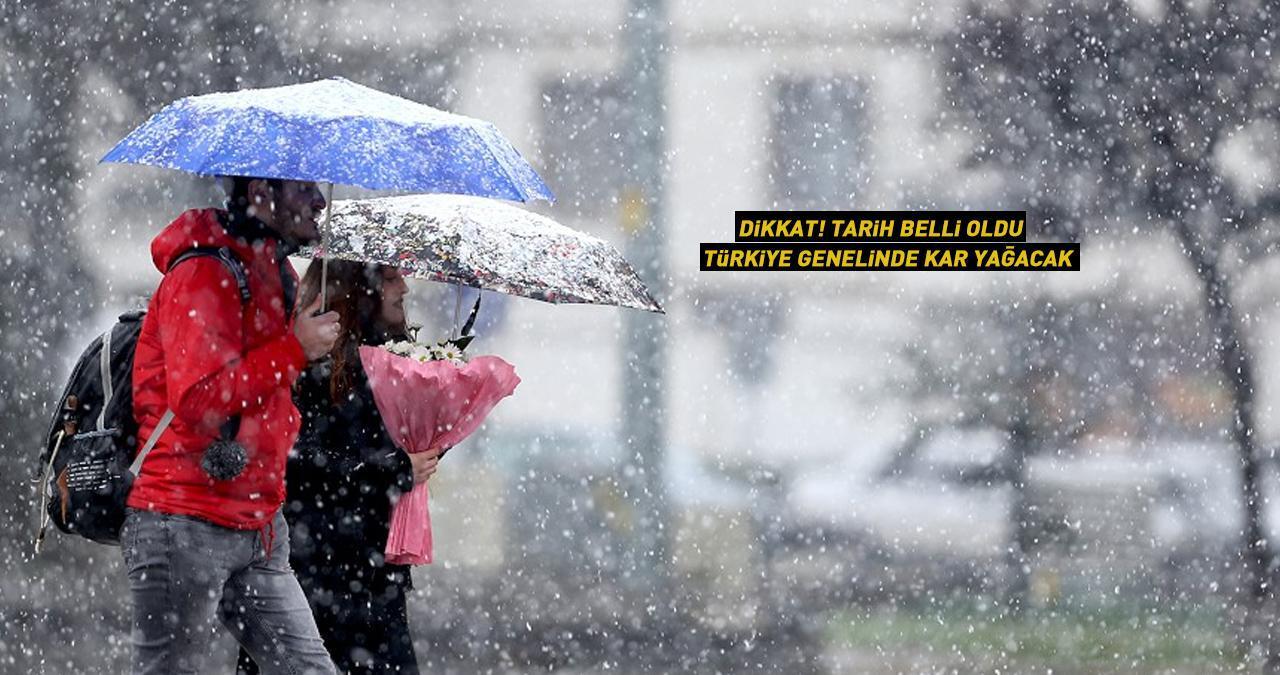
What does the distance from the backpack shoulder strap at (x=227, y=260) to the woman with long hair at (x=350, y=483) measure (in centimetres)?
77

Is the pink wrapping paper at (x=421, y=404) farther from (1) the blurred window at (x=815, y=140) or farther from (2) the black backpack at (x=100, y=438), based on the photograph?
(1) the blurred window at (x=815, y=140)

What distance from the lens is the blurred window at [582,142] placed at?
13.0m

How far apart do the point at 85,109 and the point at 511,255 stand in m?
7.52

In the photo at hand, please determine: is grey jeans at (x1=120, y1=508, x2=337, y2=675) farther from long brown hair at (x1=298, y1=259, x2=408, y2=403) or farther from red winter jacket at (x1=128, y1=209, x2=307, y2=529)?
long brown hair at (x1=298, y1=259, x2=408, y2=403)

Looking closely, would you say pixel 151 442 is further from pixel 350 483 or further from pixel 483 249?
pixel 483 249

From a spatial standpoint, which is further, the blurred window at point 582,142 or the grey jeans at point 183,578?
the blurred window at point 582,142

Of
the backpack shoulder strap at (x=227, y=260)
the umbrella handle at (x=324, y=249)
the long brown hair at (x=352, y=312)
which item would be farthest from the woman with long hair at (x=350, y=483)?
the backpack shoulder strap at (x=227, y=260)

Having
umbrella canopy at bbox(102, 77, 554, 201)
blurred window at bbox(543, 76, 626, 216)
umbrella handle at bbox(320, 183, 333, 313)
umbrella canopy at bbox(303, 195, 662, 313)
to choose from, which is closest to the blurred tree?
blurred window at bbox(543, 76, 626, 216)

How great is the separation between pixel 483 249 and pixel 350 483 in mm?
636

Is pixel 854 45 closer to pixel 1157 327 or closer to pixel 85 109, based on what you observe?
pixel 1157 327

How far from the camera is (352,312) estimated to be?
478 centimetres

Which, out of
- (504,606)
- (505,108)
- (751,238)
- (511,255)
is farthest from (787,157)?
(511,255)

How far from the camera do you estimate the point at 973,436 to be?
12211 mm

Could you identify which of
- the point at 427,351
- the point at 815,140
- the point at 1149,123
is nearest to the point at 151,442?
the point at 427,351
